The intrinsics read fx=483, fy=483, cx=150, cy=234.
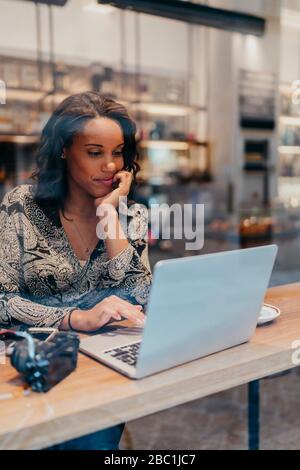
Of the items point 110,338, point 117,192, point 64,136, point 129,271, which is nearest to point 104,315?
point 110,338

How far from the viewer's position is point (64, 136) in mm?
1188

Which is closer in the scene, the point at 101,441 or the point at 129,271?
the point at 101,441

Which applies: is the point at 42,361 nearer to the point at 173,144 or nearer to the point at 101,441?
the point at 101,441

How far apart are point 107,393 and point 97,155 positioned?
2.06 feet

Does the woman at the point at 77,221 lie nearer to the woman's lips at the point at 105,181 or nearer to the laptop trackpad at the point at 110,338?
the woman's lips at the point at 105,181

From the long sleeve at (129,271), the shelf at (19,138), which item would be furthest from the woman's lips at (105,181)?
the shelf at (19,138)

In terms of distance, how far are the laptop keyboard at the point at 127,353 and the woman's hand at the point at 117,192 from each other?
41 cm

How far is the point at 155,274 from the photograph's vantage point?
738 millimetres

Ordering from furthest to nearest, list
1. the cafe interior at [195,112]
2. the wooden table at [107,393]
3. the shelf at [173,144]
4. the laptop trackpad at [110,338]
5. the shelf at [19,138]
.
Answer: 1. the shelf at [173,144]
2. the shelf at [19,138]
3. the cafe interior at [195,112]
4. the laptop trackpad at [110,338]
5. the wooden table at [107,393]

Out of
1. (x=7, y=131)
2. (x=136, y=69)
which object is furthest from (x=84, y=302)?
(x=136, y=69)

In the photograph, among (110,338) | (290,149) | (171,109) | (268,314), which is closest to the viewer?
(110,338)

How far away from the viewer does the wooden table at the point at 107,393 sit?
0.66 metres
